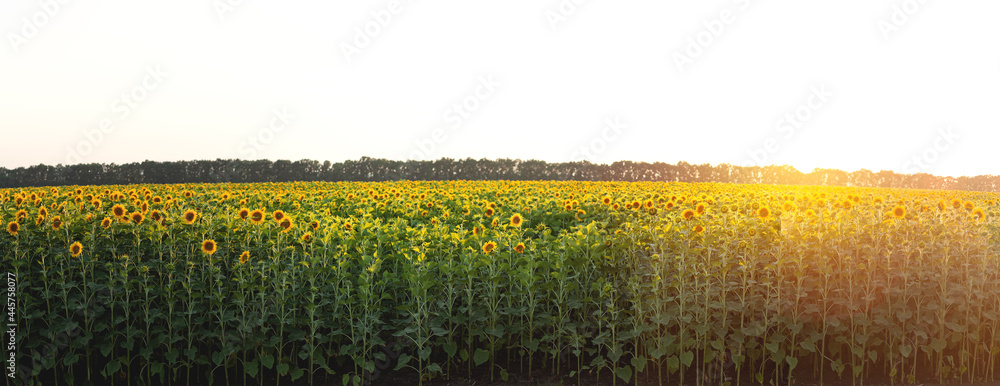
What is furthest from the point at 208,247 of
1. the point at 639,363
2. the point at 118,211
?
the point at 639,363

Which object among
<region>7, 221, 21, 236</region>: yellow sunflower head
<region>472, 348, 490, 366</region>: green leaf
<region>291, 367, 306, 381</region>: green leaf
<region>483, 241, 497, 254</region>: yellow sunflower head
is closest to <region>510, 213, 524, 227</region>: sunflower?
<region>483, 241, 497, 254</region>: yellow sunflower head

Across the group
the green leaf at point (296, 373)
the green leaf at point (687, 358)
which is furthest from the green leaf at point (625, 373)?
the green leaf at point (296, 373)

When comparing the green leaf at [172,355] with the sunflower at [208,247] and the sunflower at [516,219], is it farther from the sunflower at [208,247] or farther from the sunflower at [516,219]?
the sunflower at [516,219]

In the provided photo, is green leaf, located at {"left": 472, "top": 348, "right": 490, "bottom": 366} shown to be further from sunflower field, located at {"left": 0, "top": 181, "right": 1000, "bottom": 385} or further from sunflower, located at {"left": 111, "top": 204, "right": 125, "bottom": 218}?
sunflower, located at {"left": 111, "top": 204, "right": 125, "bottom": 218}

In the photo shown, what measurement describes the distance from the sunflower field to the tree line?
35.4 meters

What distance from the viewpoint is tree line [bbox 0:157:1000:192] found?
140ft

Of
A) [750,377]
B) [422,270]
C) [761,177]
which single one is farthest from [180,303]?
[761,177]

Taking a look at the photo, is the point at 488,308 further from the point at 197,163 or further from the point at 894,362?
the point at 197,163

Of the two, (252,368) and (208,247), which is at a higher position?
(208,247)

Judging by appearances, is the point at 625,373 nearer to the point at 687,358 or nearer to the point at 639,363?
the point at 639,363

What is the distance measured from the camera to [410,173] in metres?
42.8

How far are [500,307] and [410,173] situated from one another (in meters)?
37.1

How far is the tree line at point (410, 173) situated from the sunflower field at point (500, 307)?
35374 mm

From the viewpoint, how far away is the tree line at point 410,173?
4259 cm
